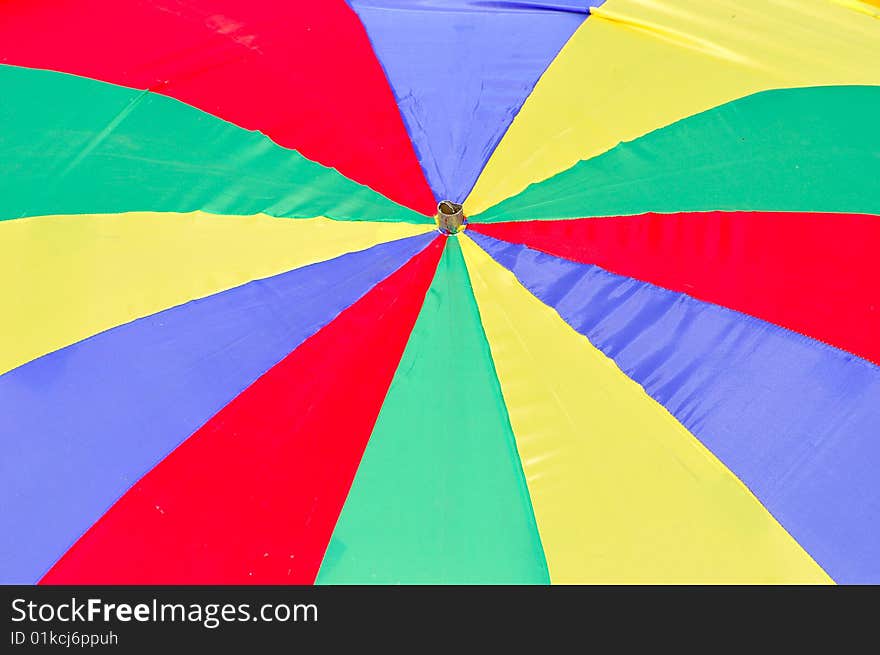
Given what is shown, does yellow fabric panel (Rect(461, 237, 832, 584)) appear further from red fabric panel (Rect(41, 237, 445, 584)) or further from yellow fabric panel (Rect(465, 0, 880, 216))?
yellow fabric panel (Rect(465, 0, 880, 216))

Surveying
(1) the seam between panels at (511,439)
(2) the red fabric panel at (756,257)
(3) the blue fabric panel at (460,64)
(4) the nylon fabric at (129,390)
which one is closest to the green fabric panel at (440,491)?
(1) the seam between panels at (511,439)

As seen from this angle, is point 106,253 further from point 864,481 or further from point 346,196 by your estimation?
point 864,481

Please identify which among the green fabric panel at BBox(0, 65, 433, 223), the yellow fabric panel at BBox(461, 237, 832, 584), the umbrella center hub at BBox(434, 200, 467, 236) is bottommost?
the yellow fabric panel at BBox(461, 237, 832, 584)

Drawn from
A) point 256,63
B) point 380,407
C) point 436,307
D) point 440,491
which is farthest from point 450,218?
point 256,63

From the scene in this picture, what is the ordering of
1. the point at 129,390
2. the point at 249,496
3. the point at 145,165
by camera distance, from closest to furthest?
1. the point at 249,496
2. the point at 129,390
3. the point at 145,165

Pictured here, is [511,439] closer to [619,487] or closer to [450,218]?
[619,487]

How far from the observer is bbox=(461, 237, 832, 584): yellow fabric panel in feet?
7.84

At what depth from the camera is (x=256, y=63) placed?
3.04 m

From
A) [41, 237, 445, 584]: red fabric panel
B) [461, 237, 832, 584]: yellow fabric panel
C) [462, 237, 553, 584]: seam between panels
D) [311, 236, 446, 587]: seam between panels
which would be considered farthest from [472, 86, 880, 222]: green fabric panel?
[41, 237, 445, 584]: red fabric panel

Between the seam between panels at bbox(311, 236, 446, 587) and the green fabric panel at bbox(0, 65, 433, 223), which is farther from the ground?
the green fabric panel at bbox(0, 65, 433, 223)

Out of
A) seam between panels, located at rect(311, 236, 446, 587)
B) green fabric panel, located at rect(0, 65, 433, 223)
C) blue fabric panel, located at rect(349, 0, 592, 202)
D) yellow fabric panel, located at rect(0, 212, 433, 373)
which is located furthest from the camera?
blue fabric panel, located at rect(349, 0, 592, 202)

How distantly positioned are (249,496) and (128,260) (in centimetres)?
72

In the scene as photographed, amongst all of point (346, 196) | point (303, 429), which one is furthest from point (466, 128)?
point (303, 429)

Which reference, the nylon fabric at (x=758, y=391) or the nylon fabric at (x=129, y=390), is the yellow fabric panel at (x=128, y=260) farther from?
the nylon fabric at (x=758, y=391)
